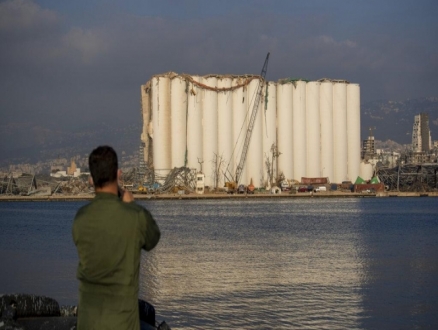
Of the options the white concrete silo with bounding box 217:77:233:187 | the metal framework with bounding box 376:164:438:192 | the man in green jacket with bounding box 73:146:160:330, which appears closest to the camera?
the man in green jacket with bounding box 73:146:160:330

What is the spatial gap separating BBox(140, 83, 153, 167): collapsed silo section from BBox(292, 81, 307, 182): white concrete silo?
17646 mm

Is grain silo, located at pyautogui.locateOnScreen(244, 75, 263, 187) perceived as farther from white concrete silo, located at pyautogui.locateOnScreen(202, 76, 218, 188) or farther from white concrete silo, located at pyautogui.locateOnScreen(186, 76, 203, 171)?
white concrete silo, located at pyautogui.locateOnScreen(186, 76, 203, 171)

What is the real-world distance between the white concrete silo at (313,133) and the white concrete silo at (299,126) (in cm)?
65

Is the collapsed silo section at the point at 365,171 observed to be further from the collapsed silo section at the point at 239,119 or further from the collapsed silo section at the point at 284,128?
the collapsed silo section at the point at 239,119

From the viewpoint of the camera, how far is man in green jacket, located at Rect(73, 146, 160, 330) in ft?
15.5

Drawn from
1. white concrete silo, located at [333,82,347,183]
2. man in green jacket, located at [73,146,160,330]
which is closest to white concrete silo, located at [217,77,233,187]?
white concrete silo, located at [333,82,347,183]

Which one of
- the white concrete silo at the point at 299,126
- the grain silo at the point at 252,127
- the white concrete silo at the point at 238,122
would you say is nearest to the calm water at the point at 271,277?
the grain silo at the point at 252,127

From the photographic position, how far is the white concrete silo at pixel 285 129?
290ft

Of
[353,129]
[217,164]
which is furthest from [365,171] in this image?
[217,164]

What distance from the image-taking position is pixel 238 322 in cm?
1194

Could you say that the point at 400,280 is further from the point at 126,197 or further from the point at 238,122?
the point at 238,122

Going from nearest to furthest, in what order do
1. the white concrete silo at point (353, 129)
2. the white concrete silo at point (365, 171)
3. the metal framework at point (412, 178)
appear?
the white concrete silo at point (353, 129)
the white concrete silo at point (365, 171)
the metal framework at point (412, 178)

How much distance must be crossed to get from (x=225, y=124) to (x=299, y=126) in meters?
8.76

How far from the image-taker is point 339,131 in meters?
91.8
